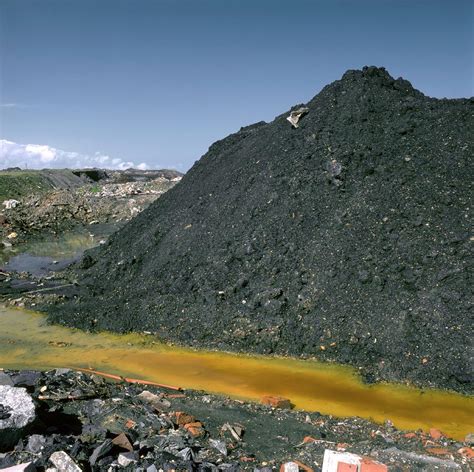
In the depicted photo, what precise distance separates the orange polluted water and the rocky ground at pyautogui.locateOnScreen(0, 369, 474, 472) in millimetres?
668

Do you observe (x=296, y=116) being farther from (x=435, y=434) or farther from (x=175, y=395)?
(x=435, y=434)

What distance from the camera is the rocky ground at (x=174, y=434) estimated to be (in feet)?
16.8

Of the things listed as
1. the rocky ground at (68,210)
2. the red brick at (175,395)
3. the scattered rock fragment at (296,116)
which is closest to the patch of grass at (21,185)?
the rocky ground at (68,210)

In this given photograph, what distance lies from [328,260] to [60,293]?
7.19 m

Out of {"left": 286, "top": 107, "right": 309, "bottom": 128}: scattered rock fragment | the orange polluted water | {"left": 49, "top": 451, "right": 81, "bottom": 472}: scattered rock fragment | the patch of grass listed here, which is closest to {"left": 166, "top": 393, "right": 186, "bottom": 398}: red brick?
the orange polluted water

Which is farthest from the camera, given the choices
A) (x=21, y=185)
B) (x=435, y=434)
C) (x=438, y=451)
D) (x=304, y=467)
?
(x=21, y=185)

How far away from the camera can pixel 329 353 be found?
8.88 meters

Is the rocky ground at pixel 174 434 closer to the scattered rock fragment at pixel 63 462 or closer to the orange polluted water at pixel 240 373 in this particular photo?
the scattered rock fragment at pixel 63 462

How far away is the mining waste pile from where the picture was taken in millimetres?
8766

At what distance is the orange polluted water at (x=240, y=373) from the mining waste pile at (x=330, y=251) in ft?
0.99

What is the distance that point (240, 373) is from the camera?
28.5ft

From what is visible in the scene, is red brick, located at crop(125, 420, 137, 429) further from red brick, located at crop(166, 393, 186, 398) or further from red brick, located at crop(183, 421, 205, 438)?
red brick, located at crop(166, 393, 186, 398)

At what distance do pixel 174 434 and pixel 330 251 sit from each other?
526cm

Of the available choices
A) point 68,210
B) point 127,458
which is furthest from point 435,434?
point 68,210
